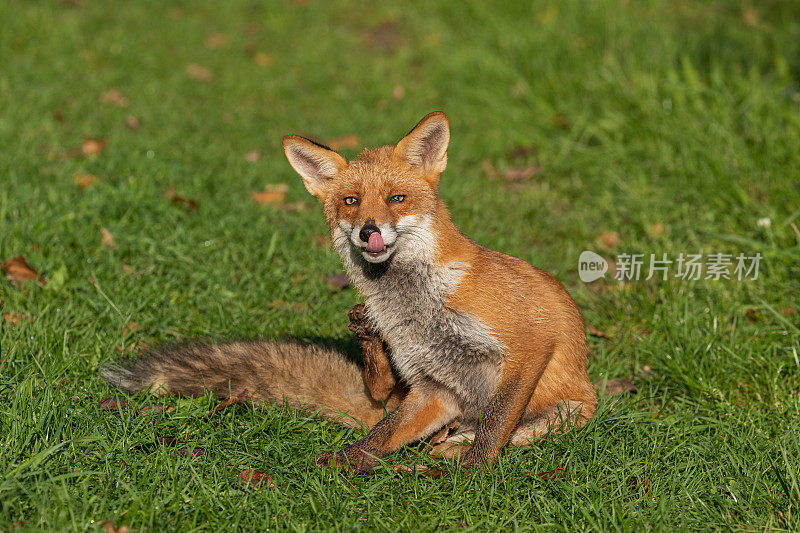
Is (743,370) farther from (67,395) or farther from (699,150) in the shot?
(67,395)

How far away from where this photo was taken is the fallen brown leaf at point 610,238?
5.91m

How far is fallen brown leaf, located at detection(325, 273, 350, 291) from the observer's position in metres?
5.06

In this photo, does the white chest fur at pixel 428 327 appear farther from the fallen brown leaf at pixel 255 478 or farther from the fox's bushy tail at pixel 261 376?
the fallen brown leaf at pixel 255 478

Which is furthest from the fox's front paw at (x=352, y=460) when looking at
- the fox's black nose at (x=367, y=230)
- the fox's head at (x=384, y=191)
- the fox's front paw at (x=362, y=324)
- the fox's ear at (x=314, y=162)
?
the fox's ear at (x=314, y=162)

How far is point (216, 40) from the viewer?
1076cm

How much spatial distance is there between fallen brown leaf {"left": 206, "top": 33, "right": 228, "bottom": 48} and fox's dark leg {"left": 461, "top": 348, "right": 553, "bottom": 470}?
28.9 ft

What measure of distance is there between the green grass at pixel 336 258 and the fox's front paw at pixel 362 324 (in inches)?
20.7

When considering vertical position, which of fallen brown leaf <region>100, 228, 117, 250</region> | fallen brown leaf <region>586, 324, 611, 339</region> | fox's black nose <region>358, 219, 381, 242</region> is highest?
fox's black nose <region>358, 219, 381, 242</region>

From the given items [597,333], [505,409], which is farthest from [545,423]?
[597,333]

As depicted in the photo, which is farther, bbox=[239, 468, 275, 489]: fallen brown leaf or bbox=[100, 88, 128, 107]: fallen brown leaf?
bbox=[100, 88, 128, 107]: fallen brown leaf

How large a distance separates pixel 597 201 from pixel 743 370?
104 inches

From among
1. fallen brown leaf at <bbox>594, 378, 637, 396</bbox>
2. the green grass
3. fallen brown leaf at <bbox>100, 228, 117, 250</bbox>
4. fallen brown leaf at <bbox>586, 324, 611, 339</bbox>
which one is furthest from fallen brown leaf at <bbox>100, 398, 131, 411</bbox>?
fallen brown leaf at <bbox>586, 324, 611, 339</bbox>

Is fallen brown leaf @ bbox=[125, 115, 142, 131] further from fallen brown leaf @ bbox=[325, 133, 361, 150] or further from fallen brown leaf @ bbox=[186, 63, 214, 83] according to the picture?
fallen brown leaf @ bbox=[325, 133, 361, 150]

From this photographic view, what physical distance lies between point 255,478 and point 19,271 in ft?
8.08
